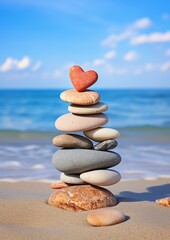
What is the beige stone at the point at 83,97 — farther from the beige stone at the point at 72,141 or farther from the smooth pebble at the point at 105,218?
the smooth pebble at the point at 105,218

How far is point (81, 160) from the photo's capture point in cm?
469

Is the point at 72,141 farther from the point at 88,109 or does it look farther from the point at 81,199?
the point at 81,199

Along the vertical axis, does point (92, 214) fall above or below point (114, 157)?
below

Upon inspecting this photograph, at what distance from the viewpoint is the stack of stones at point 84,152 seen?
4.65 metres

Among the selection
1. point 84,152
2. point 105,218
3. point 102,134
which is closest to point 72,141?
point 84,152

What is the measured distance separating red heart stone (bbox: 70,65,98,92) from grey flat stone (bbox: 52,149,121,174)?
0.70 meters

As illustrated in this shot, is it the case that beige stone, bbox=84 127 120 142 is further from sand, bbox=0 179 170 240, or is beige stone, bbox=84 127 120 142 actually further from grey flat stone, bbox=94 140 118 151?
sand, bbox=0 179 170 240

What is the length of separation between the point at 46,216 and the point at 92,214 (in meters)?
0.53

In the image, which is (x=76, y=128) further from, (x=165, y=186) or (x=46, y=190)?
(x=165, y=186)

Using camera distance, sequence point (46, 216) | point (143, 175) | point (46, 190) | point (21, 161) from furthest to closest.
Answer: point (21, 161)
point (143, 175)
point (46, 190)
point (46, 216)

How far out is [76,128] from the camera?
477 centimetres

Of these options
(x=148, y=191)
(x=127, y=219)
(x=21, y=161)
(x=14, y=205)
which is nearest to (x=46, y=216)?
(x=14, y=205)

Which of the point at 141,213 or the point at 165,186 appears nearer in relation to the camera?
the point at 141,213

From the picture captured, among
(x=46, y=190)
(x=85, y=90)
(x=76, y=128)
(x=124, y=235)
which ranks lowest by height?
(x=124, y=235)
